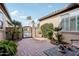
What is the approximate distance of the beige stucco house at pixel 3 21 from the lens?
7719mm

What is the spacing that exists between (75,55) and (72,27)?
1118 mm

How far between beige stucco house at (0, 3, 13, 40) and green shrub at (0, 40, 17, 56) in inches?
11.5

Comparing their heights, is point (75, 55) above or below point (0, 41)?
below

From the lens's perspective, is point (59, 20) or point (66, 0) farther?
point (59, 20)

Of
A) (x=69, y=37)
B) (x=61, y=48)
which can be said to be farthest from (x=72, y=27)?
(x=61, y=48)

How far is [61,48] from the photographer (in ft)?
25.9

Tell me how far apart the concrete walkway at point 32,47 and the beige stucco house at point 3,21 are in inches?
29.4

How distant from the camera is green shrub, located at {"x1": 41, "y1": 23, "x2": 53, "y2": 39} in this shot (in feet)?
26.2

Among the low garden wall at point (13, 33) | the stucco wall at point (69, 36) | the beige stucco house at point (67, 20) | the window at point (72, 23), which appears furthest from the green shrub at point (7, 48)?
the window at point (72, 23)

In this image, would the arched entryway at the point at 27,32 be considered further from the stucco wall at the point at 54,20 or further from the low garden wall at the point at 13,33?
the stucco wall at the point at 54,20

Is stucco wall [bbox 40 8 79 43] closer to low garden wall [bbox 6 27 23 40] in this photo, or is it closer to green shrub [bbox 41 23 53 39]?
green shrub [bbox 41 23 53 39]

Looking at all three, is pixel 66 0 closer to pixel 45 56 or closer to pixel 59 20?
pixel 59 20

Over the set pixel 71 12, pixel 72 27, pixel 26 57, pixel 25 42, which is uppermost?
pixel 71 12

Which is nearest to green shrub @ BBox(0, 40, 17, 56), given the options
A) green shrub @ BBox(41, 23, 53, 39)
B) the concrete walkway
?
the concrete walkway
